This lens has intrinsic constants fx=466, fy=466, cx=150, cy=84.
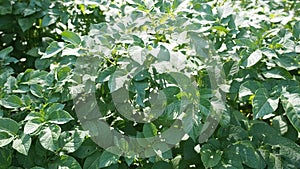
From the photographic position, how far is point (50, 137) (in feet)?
4.38

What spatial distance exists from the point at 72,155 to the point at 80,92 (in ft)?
0.68

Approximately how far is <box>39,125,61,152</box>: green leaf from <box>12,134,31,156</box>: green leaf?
39mm

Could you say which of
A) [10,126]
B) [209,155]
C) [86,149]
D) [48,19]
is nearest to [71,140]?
[86,149]

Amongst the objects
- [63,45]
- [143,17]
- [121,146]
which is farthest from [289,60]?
[63,45]

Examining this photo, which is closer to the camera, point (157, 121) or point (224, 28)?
point (157, 121)

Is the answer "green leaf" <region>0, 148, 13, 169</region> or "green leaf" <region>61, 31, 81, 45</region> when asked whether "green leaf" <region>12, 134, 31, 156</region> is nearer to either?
"green leaf" <region>0, 148, 13, 169</region>

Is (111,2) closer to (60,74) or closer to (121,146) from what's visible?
(60,74)

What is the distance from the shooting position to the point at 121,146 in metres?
1.39

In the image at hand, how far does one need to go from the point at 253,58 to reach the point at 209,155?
0.36 m

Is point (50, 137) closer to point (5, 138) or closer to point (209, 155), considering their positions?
point (5, 138)

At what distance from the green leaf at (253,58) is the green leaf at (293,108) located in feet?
0.50

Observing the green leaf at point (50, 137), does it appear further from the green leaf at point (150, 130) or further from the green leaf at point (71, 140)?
the green leaf at point (150, 130)

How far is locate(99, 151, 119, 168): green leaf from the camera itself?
1347 mm

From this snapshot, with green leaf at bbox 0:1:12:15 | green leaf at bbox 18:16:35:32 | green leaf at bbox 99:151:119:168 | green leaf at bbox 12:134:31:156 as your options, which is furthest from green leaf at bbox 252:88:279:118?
green leaf at bbox 0:1:12:15
